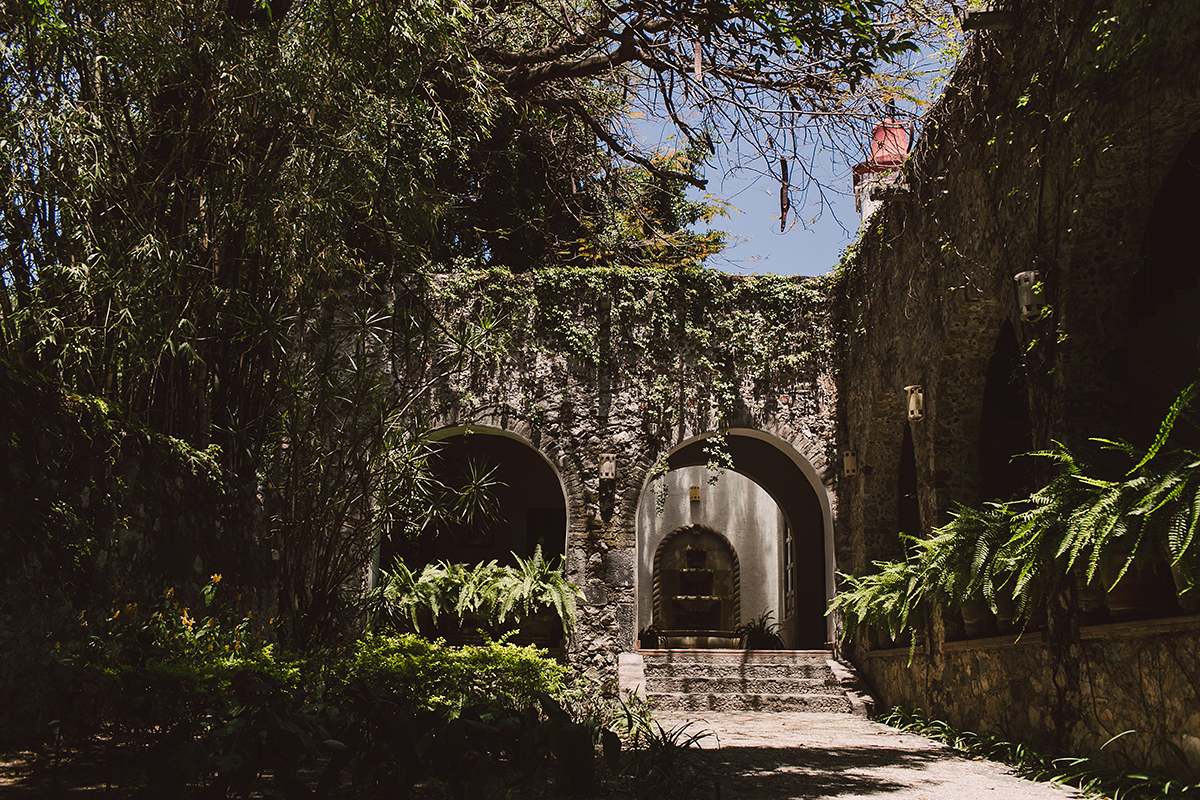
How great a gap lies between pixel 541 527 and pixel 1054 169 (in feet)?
33.2

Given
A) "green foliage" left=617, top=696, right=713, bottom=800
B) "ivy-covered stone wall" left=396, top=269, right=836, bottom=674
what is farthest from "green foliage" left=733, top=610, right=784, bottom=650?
"green foliage" left=617, top=696, right=713, bottom=800

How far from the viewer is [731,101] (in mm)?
5754

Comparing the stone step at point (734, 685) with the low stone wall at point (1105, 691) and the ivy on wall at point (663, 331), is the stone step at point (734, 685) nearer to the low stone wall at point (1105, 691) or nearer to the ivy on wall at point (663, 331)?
the low stone wall at point (1105, 691)

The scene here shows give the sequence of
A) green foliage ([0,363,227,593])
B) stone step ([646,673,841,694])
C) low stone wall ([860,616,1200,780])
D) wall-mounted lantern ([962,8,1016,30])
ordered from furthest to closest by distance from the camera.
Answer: stone step ([646,673,841,694])
wall-mounted lantern ([962,8,1016,30])
green foliage ([0,363,227,593])
low stone wall ([860,616,1200,780])

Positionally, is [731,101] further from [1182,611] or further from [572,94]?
[1182,611]

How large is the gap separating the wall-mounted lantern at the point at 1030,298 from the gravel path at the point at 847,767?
237cm

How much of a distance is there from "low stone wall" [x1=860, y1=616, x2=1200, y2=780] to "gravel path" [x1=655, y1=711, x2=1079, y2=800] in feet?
1.06

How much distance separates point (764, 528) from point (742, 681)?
27.6ft

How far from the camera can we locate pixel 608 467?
9609 millimetres

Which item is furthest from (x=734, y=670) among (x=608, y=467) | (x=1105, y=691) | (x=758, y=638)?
(x=1105, y=691)

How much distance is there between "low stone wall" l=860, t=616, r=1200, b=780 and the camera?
12.1ft

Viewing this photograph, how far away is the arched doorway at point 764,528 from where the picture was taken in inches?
501

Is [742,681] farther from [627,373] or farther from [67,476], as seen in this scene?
[67,476]

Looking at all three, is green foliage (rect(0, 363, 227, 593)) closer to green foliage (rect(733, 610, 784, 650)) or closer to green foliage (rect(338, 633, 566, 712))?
green foliage (rect(338, 633, 566, 712))
